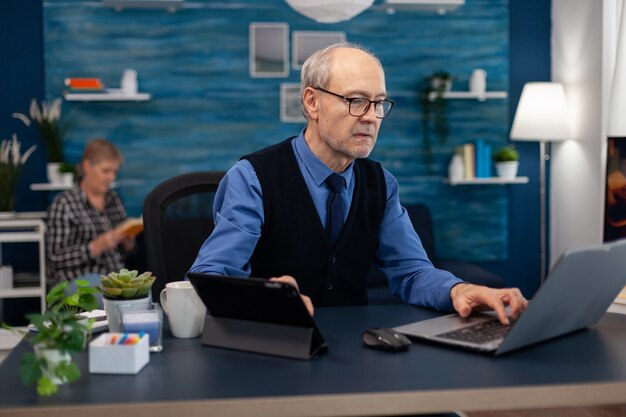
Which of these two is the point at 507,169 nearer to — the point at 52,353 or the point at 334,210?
the point at 334,210

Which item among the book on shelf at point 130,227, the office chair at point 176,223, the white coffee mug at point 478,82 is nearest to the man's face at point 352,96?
the office chair at point 176,223

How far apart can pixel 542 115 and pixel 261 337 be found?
13.2 ft

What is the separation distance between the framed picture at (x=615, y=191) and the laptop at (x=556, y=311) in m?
2.33

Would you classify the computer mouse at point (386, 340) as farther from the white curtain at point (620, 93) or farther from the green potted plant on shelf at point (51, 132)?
the green potted plant on shelf at point (51, 132)

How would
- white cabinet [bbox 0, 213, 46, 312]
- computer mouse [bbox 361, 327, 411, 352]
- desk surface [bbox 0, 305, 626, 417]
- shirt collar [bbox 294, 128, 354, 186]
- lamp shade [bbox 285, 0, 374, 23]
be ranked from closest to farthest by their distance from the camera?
desk surface [bbox 0, 305, 626, 417] < computer mouse [bbox 361, 327, 411, 352] < shirt collar [bbox 294, 128, 354, 186] < lamp shade [bbox 285, 0, 374, 23] < white cabinet [bbox 0, 213, 46, 312]

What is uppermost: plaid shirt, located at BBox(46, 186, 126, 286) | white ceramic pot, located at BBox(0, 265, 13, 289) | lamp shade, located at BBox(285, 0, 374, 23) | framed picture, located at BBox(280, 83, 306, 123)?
lamp shade, located at BBox(285, 0, 374, 23)

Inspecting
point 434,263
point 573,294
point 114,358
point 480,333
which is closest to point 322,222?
point 480,333

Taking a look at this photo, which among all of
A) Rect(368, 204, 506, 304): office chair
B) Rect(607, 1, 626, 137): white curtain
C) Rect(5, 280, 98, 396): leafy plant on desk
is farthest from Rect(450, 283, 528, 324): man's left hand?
Rect(368, 204, 506, 304): office chair

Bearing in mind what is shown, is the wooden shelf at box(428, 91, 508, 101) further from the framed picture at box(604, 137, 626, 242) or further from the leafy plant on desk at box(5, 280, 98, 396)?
the leafy plant on desk at box(5, 280, 98, 396)

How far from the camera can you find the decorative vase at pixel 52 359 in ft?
4.02

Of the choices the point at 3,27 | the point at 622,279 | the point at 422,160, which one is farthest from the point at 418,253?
the point at 3,27

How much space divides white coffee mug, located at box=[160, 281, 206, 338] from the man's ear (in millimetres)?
799

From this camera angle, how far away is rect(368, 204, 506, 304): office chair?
188 inches

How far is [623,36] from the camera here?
3.96 meters
